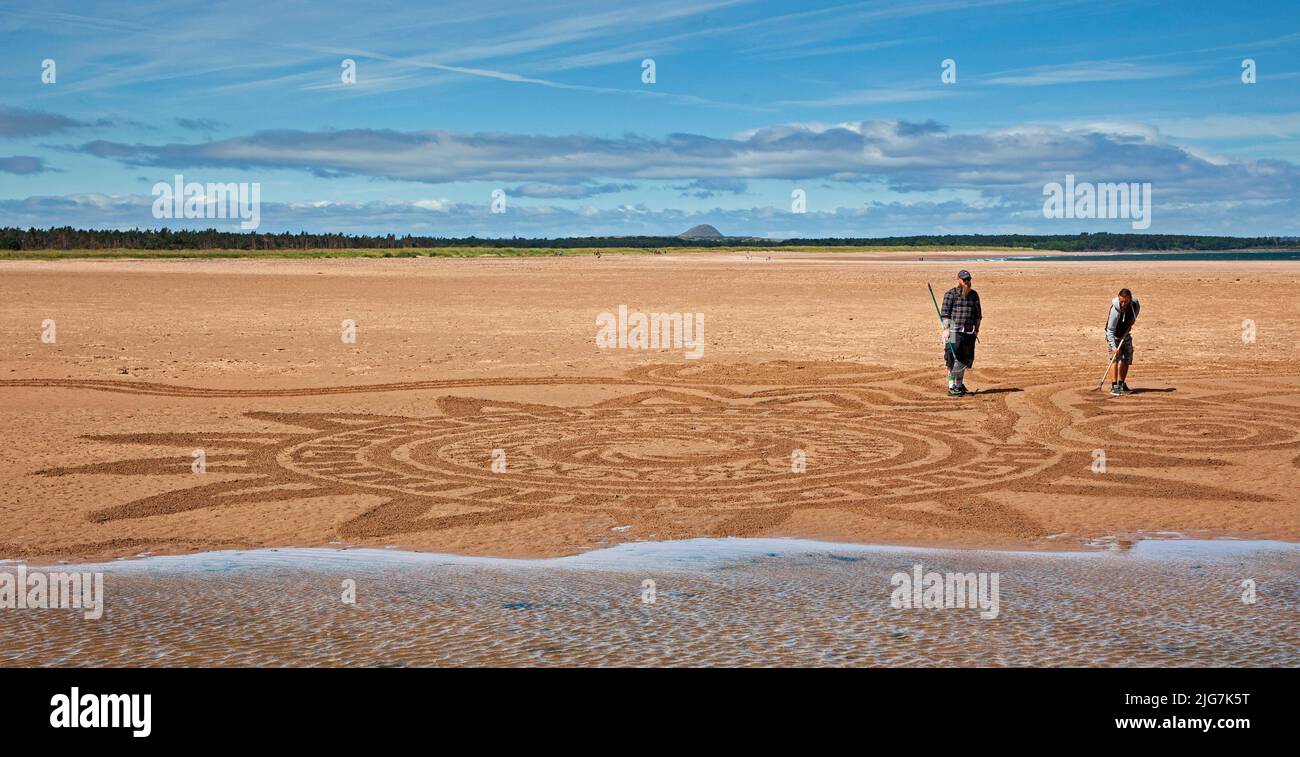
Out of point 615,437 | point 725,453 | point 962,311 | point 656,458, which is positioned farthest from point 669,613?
point 962,311

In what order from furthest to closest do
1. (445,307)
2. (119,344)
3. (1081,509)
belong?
(445,307), (119,344), (1081,509)

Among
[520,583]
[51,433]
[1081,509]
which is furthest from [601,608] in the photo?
[51,433]

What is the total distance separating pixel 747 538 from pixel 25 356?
19.6 metres

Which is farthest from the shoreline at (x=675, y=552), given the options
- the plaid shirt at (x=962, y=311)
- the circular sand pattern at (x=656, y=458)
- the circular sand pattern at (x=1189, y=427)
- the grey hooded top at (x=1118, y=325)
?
the grey hooded top at (x=1118, y=325)

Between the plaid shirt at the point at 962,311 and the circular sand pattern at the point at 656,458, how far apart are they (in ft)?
8.23

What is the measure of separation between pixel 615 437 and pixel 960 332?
6392 millimetres

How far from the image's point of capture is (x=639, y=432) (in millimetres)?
15125

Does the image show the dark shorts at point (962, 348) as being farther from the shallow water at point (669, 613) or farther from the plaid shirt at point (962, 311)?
the shallow water at point (669, 613)

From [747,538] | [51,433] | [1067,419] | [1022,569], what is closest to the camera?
[1022,569]

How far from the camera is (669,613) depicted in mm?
6688

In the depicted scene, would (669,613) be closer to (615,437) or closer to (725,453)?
(725,453)

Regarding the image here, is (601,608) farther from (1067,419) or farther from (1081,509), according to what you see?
(1067,419)

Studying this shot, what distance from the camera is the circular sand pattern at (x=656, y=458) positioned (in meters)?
11.5
